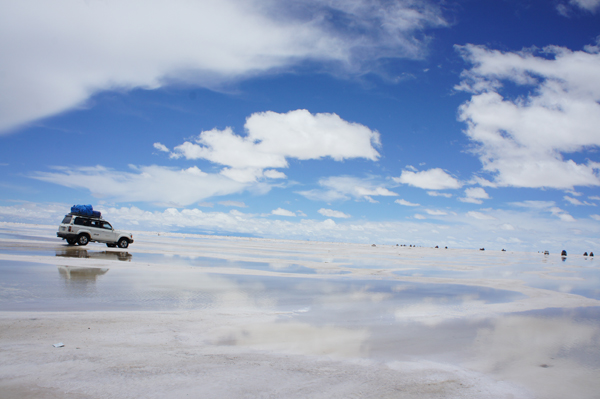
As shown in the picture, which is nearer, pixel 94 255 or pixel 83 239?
pixel 94 255

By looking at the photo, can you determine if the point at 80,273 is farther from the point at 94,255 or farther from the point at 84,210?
the point at 84,210

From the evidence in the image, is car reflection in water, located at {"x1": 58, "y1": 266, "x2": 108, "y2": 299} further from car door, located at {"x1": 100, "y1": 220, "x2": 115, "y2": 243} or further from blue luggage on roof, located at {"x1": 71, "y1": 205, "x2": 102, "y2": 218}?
blue luggage on roof, located at {"x1": 71, "y1": 205, "x2": 102, "y2": 218}

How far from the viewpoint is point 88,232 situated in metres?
Result: 30.9

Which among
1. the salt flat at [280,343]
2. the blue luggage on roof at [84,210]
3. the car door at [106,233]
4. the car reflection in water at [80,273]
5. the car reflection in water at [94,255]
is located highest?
the blue luggage on roof at [84,210]

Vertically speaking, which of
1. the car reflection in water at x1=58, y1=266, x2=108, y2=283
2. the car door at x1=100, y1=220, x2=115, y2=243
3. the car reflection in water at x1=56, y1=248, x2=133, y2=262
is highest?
the car door at x1=100, y1=220, x2=115, y2=243

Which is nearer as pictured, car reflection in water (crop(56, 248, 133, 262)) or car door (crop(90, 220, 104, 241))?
car reflection in water (crop(56, 248, 133, 262))

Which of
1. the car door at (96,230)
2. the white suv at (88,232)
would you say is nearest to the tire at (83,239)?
the white suv at (88,232)

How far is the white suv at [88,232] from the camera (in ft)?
99.1

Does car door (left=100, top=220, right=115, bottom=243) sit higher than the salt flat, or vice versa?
car door (left=100, top=220, right=115, bottom=243)

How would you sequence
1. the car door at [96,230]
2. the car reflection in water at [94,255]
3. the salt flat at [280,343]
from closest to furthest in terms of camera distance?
the salt flat at [280,343]
the car reflection in water at [94,255]
the car door at [96,230]

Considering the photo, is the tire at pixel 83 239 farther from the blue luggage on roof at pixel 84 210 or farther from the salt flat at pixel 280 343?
the salt flat at pixel 280 343

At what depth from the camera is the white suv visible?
99.1 feet

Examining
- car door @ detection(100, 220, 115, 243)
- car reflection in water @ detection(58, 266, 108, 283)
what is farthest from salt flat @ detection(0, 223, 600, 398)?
car door @ detection(100, 220, 115, 243)

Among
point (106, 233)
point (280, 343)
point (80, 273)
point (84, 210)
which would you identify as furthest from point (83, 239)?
point (280, 343)
